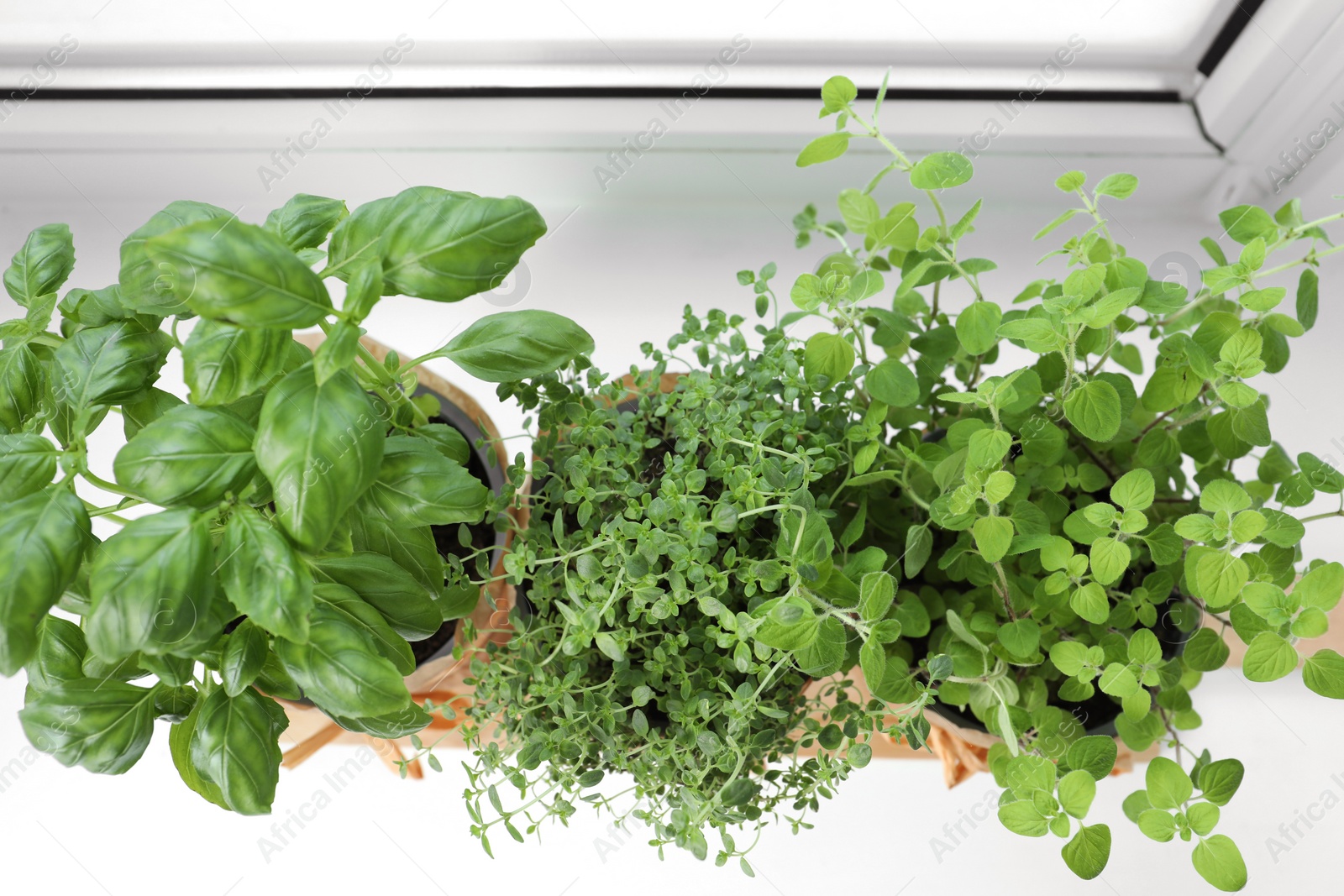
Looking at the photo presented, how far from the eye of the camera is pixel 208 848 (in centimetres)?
110

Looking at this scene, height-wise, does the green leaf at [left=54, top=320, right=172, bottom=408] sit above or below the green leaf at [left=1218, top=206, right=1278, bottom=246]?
below

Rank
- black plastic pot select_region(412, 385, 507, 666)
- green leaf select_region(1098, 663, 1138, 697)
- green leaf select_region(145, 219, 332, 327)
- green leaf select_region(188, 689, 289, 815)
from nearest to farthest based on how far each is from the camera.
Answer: green leaf select_region(145, 219, 332, 327) → green leaf select_region(188, 689, 289, 815) → green leaf select_region(1098, 663, 1138, 697) → black plastic pot select_region(412, 385, 507, 666)

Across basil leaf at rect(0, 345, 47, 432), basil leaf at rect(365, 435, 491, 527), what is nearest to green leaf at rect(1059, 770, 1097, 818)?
basil leaf at rect(365, 435, 491, 527)

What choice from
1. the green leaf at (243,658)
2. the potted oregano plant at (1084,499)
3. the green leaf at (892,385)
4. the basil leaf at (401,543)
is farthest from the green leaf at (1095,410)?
the green leaf at (243,658)

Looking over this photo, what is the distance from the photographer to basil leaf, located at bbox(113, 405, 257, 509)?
52 centimetres

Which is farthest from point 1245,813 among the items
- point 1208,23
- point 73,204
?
point 73,204

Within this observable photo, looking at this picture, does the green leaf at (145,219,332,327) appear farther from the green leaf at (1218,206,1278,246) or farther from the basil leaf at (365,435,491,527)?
the green leaf at (1218,206,1278,246)

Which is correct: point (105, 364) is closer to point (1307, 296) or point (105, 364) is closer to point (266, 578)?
point (266, 578)

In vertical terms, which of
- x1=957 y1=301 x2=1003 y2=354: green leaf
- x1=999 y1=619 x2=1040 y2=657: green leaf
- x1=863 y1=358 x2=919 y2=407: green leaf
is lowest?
x1=999 y1=619 x2=1040 y2=657: green leaf

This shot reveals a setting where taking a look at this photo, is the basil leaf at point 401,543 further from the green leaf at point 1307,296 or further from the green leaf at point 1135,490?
the green leaf at point 1307,296

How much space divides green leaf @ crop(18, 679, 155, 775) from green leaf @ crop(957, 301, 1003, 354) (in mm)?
657

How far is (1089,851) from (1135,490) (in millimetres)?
274

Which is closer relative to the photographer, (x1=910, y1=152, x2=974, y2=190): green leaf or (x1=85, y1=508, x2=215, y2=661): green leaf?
(x1=85, y1=508, x2=215, y2=661): green leaf

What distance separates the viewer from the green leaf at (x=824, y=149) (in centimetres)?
71
